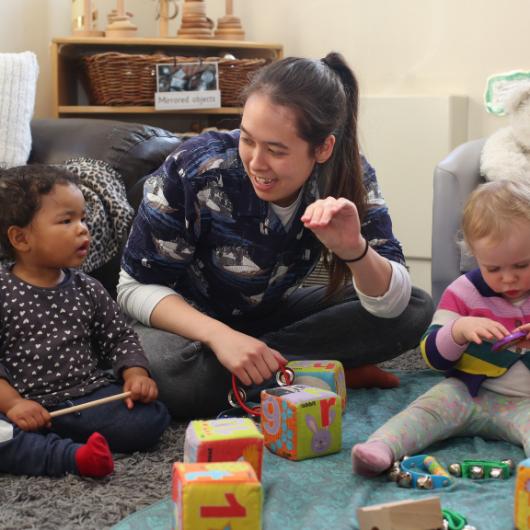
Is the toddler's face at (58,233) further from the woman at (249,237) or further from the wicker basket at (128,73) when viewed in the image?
the wicker basket at (128,73)

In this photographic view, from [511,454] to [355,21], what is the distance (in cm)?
175

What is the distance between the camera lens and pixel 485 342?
1456 mm

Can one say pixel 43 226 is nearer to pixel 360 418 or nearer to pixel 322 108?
pixel 322 108

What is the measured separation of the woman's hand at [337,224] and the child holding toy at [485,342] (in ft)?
0.62

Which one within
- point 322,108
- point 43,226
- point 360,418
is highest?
point 322,108

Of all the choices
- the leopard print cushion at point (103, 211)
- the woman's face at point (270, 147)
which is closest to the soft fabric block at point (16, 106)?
the leopard print cushion at point (103, 211)

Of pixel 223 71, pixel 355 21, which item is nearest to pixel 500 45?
pixel 355 21

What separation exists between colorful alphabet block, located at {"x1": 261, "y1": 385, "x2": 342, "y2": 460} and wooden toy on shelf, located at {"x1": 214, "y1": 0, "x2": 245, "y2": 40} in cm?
174

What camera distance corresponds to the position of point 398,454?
1335 millimetres

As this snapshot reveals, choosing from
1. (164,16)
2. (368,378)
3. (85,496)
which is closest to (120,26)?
(164,16)

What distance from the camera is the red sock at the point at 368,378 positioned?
70.6 inches

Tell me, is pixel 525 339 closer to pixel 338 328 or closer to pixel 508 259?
pixel 508 259

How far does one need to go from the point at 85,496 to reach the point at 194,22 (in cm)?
194

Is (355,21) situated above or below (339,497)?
above
